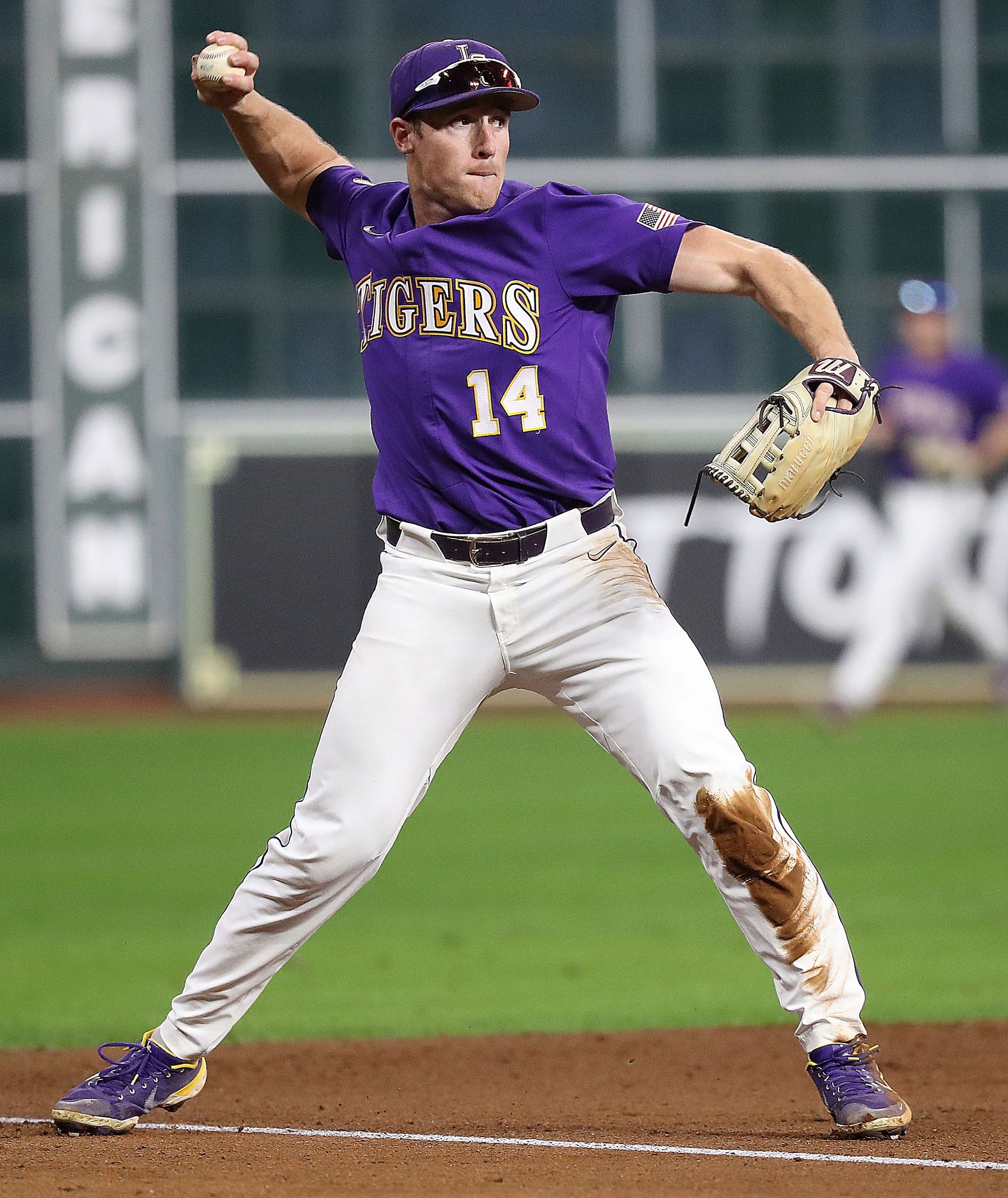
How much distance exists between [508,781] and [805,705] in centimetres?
388

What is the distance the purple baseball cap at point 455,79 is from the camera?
409cm

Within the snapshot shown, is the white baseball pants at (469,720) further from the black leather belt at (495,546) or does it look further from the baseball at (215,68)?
the baseball at (215,68)

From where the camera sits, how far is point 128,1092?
4.12 m

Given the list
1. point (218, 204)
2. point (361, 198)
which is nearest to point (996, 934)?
point (361, 198)

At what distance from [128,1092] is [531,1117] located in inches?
35.6

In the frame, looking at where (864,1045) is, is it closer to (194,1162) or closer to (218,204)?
(194,1162)

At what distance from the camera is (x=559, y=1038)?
536 centimetres

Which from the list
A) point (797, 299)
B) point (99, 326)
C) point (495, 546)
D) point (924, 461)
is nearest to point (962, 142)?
point (924, 461)

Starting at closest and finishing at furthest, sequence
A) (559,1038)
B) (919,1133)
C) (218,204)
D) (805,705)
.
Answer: (919,1133) < (559,1038) < (805,705) < (218,204)

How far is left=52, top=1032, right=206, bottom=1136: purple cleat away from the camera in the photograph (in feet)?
13.5

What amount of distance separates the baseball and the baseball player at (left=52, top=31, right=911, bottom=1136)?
0.45 metres

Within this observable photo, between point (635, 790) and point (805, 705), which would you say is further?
point (805, 705)

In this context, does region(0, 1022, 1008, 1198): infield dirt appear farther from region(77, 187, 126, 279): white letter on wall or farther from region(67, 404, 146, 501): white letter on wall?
region(77, 187, 126, 279): white letter on wall

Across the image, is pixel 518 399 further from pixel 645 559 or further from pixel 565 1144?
pixel 645 559
